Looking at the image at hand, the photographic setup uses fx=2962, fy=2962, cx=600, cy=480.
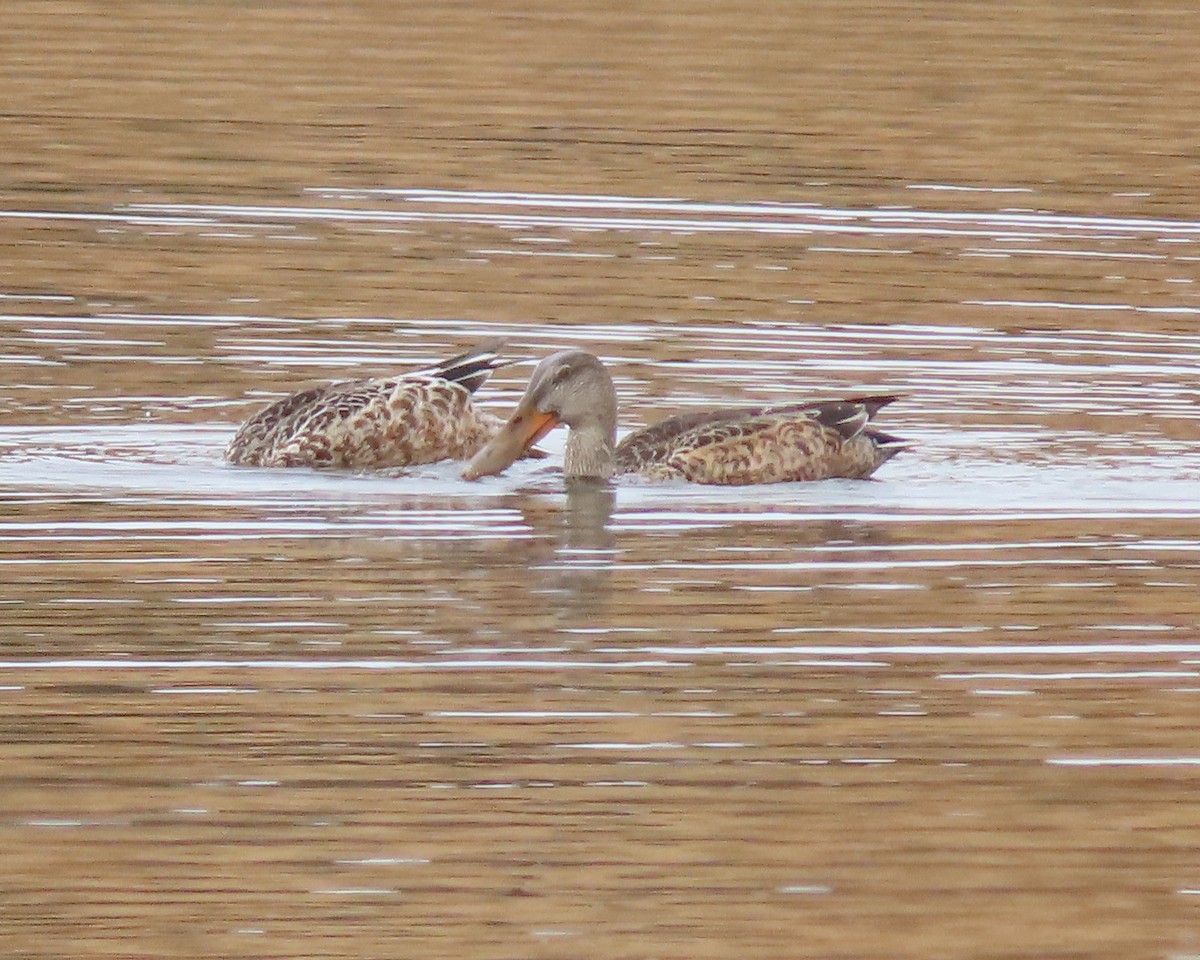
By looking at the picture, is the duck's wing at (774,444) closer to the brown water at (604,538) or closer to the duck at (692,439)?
the duck at (692,439)

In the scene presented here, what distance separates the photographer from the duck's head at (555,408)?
37.3 feet

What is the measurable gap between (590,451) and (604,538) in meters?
1.24

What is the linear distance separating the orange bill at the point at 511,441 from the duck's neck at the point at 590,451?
0.13 meters

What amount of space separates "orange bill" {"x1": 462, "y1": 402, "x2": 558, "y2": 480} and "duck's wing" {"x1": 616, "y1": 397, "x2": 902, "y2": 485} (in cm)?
53

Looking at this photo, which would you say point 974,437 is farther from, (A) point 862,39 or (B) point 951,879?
(A) point 862,39

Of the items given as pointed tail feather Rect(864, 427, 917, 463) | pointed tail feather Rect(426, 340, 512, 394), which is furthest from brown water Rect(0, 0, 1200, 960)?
pointed tail feather Rect(426, 340, 512, 394)

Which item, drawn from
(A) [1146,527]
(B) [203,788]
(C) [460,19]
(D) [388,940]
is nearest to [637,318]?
(A) [1146,527]

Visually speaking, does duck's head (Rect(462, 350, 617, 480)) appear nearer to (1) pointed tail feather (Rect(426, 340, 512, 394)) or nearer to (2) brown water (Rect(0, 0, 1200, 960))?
(2) brown water (Rect(0, 0, 1200, 960))

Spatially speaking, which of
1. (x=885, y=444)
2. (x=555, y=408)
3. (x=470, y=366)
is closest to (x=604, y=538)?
(x=555, y=408)

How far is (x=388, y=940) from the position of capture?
599 centimetres

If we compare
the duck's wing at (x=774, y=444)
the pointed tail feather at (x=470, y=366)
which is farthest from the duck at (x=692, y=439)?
the pointed tail feather at (x=470, y=366)

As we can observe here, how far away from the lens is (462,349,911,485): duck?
1103 centimetres

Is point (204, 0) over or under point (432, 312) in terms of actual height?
over

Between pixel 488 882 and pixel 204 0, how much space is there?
60.3 ft
